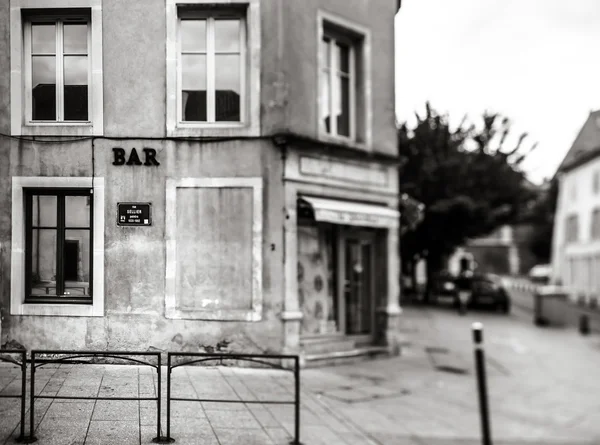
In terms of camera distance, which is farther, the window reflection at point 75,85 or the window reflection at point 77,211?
the window reflection at point 75,85

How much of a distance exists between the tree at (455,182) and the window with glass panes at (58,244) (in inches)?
70.7

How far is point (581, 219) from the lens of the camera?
2025mm

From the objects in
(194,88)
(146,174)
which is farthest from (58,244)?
(194,88)

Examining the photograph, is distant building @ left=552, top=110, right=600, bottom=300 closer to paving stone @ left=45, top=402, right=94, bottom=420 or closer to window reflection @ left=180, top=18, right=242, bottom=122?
window reflection @ left=180, top=18, right=242, bottom=122

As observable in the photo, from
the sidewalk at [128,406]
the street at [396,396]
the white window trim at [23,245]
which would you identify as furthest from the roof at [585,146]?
the white window trim at [23,245]

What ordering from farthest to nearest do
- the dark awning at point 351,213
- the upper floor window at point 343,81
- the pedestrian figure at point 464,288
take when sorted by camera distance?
the pedestrian figure at point 464,288, the dark awning at point 351,213, the upper floor window at point 343,81

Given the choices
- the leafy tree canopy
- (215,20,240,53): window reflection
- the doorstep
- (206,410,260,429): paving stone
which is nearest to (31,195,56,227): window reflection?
(215,20,240,53): window reflection

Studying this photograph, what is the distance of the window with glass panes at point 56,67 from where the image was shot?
195 centimetres

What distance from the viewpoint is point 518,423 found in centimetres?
368

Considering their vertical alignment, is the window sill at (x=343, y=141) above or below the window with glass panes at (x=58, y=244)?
above

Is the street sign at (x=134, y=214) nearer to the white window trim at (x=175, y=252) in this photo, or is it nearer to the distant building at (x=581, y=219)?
the white window trim at (x=175, y=252)

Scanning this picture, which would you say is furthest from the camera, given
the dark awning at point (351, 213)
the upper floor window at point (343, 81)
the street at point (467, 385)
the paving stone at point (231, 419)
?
the street at point (467, 385)

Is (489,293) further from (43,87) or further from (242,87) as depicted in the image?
(43,87)

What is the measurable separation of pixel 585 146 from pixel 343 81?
55.3 inches
